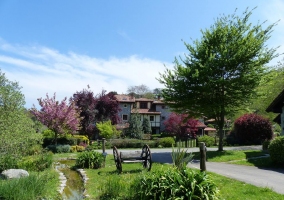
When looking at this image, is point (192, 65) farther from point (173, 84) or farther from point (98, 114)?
point (98, 114)

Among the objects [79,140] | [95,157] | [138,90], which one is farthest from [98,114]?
[138,90]

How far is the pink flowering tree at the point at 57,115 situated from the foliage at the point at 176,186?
1925cm

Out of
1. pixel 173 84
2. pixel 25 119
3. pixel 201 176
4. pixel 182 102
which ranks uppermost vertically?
pixel 173 84

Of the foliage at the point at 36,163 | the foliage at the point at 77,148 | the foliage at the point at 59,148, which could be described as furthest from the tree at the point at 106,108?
the foliage at the point at 36,163

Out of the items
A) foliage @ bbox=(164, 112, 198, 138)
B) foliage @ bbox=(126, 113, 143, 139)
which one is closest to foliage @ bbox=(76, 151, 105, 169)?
foliage @ bbox=(164, 112, 198, 138)

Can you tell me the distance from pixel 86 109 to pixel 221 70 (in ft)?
63.3

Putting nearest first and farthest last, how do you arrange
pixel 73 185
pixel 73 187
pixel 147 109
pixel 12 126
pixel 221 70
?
pixel 73 187 < pixel 73 185 < pixel 12 126 < pixel 221 70 < pixel 147 109

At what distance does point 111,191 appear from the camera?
7.18m

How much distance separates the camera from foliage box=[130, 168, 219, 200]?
6.07 metres

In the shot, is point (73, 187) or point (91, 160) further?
point (91, 160)

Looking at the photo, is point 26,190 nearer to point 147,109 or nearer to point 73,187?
point 73,187

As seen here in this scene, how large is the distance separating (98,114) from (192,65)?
794 inches

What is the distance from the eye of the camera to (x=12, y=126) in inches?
446

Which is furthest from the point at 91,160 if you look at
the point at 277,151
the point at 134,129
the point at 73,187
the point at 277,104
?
the point at 134,129
